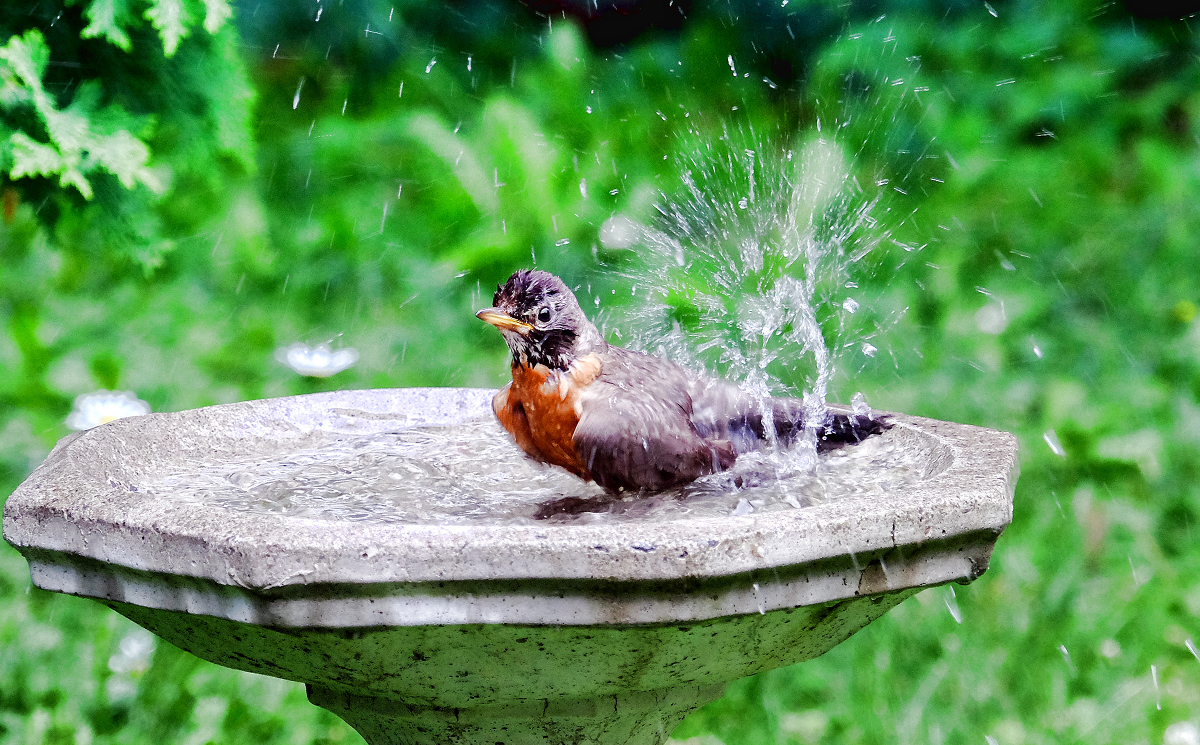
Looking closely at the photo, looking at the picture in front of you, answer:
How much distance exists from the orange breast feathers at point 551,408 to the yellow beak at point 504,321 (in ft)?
0.25

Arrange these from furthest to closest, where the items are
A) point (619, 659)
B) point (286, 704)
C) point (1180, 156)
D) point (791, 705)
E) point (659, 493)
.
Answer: point (1180, 156) < point (791, 705) < point (286, 704) < point (659, 493) < point (619, 659)

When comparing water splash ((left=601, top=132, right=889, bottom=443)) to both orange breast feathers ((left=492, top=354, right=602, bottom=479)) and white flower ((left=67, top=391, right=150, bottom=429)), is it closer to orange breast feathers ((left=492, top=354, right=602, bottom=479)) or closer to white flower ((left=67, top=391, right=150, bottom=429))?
white flower ((left=67, top=391, right=150, bottom=429))

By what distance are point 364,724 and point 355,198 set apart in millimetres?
4019

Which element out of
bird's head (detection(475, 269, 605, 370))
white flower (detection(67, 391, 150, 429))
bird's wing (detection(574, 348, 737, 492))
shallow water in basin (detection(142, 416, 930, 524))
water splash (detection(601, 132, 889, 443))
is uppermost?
bird's head (detection(475, 269, 605, 370))

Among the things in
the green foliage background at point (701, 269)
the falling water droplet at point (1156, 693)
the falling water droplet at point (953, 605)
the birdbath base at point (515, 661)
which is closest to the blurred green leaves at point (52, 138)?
the green foliage background at point (701, 269)

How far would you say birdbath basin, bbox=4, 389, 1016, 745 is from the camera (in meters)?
1.38

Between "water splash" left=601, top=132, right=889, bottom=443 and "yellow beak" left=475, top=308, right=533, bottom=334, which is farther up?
"yellow beak" left=475, top=308, right=533, bottom=334

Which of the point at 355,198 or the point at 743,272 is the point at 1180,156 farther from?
the point at 355,198

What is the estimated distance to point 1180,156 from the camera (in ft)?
17.9

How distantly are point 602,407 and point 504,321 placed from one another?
0.24m

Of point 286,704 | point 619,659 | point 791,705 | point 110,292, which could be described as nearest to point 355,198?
point 110,292

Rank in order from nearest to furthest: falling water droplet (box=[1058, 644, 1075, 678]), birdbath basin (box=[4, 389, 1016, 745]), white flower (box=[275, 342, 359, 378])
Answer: birdbath basin (box=[4, 389, 1016, 745]) → falling water droplet (box=[1058, 644, 1075, 678]) → white flower (box=[275, 342, 359, 378])

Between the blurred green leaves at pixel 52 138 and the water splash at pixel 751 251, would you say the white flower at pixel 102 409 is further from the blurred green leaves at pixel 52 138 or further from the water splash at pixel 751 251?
the water splash at pixel 751 251

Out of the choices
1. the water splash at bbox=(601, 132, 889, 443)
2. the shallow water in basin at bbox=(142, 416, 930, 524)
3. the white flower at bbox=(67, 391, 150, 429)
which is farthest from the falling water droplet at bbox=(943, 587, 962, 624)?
the white flower at bbox=(67, 391, 150, 429)
